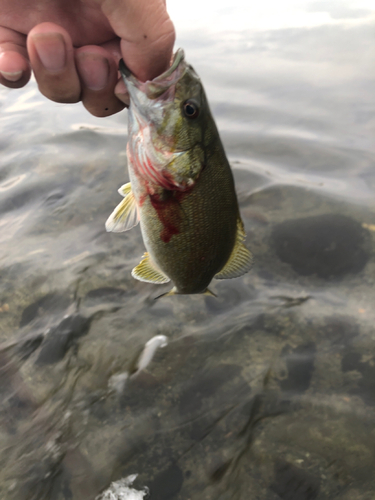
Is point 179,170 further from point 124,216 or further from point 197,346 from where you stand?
point 197,346

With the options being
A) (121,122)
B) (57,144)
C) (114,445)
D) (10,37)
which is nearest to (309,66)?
(121,122)

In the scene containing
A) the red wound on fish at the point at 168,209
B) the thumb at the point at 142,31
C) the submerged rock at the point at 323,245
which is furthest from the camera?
the submerged rock at the point at 323,245

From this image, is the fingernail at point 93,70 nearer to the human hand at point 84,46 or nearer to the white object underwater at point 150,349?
the human hand at point 84,46

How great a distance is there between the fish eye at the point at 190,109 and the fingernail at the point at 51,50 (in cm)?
73

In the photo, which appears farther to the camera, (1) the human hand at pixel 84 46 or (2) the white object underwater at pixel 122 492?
(2) the white object underwater at pixel 122 492

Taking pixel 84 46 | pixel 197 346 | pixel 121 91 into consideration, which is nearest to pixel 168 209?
pixel 121 91

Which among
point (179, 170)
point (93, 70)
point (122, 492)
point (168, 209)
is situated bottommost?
point (122, 492)

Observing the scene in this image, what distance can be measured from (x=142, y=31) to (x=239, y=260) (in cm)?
128

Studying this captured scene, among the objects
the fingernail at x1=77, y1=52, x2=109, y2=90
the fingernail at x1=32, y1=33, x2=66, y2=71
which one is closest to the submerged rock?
the fingernail at x1=77, y1=52, x2=109, y2=90

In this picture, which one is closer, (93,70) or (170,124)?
(170,124)

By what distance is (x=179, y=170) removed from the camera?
6.51 feet

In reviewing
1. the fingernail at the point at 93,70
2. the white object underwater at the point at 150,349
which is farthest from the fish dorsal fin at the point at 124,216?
the white object underwater at the point at 150,349

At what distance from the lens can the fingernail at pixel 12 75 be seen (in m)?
2.19

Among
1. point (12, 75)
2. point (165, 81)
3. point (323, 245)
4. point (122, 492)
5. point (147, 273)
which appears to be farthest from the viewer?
point (323, 245)
